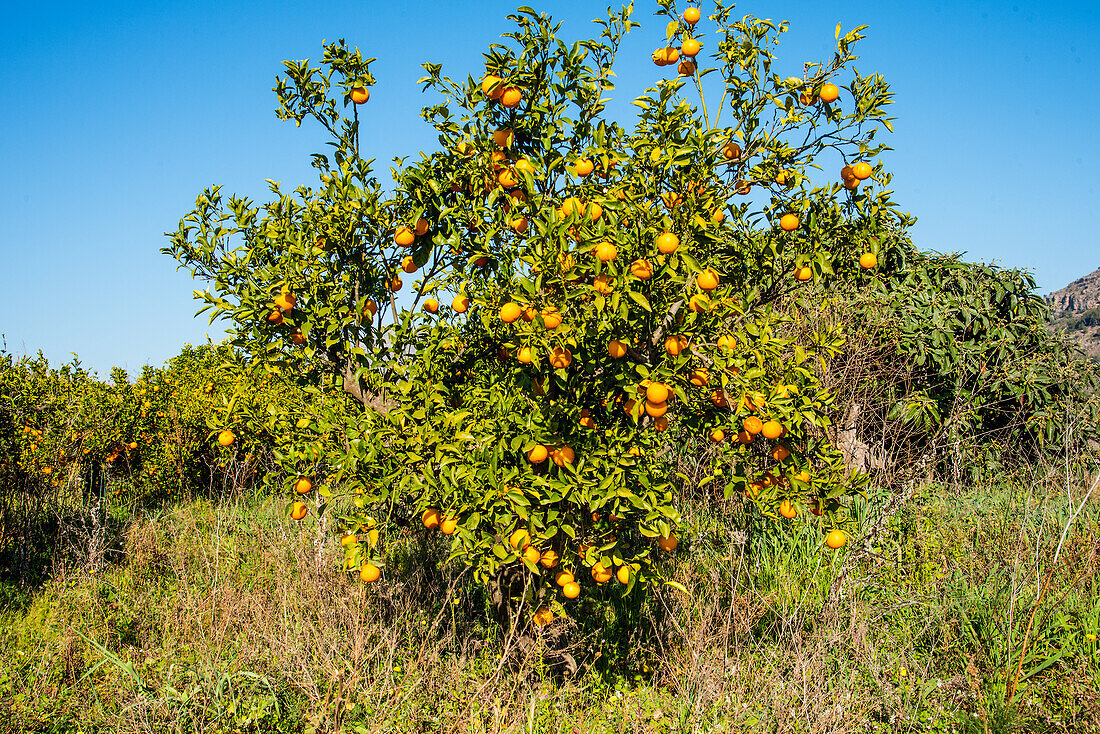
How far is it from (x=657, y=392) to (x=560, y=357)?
31 cm

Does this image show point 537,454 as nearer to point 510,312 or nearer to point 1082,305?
point 510,312

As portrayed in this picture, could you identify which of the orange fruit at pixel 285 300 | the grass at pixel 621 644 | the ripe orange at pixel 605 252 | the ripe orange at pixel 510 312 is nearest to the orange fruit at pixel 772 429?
the ripe orange at pixel 605 252

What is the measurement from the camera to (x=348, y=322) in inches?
106

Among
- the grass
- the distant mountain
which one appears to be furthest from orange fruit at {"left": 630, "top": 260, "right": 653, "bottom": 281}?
the distant mountain

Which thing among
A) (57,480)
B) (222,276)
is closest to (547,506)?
(222,276)

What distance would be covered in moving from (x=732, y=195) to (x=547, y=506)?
134cm

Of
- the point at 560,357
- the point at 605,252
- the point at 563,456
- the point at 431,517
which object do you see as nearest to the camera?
the point at 605,252

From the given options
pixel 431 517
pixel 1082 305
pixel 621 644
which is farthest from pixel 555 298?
pixel 1082 305

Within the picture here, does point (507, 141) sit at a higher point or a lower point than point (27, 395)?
higher

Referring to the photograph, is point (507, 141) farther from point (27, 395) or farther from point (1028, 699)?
point (27, 395)

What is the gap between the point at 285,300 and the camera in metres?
2.50

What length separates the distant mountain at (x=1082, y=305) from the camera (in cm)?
2098

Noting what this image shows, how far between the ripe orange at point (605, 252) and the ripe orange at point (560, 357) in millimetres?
309

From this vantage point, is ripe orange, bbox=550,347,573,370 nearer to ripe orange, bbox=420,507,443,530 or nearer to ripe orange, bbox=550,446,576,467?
ripe orange, bbox=550,446,576,467
